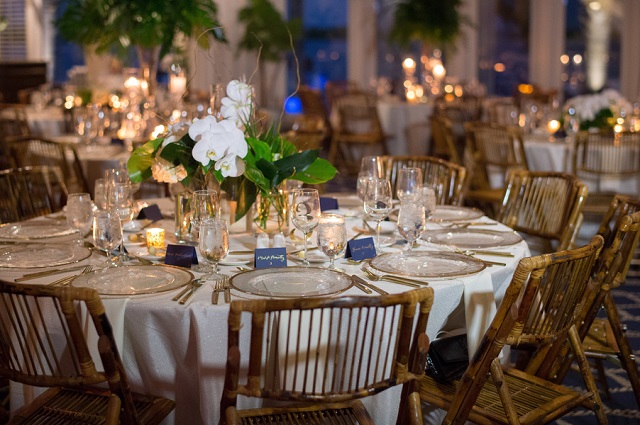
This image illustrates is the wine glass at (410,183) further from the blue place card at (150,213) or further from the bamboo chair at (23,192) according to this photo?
the bamboo chair at (23,192)

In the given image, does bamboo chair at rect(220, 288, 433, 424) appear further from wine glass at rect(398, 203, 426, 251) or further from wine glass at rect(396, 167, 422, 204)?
wine glass at rect(396, 167, 422, 204)

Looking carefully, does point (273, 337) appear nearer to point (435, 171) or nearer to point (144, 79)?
point (435, 171)

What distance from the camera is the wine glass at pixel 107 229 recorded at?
2.46m

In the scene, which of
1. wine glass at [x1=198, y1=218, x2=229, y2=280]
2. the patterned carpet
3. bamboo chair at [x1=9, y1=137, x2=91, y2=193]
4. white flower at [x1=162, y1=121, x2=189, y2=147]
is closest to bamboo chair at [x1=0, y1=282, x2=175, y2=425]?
wine glass at [x1=198, y1=218, x2=229, y2=280]

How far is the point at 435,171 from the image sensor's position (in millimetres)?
4270

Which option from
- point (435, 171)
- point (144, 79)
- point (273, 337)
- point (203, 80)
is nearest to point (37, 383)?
point (273, 337)

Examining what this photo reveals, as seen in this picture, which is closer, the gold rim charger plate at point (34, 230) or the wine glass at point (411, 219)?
the wine glass at point (411, 219)

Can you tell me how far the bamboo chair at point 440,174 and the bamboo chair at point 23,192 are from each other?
4.91ft

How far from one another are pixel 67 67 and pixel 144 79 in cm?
969

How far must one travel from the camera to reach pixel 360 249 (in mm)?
2682

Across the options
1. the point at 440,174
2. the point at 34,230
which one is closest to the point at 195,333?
the point at 34,230

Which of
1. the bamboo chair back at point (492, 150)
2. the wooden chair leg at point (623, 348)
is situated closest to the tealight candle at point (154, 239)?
the wooden chair leg at point (623, 348)

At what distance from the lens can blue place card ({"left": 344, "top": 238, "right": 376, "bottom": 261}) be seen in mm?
2664

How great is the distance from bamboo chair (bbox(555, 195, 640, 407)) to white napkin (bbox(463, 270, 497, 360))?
439 mm
